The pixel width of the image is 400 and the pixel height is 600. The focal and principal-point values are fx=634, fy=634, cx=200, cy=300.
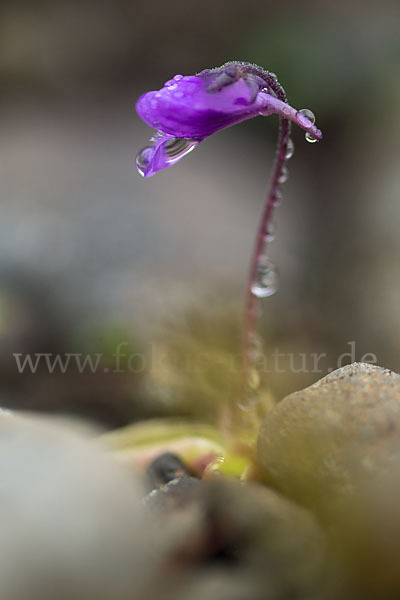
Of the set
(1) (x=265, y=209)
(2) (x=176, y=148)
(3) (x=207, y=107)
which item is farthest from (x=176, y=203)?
(3) (x=207, y=107)

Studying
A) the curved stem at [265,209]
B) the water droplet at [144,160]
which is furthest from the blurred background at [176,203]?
the water droplet at [144,160]

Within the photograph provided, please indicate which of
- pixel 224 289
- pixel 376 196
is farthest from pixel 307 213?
pixel 224 289

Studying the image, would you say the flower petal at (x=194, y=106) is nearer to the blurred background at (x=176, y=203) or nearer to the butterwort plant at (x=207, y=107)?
the butterwort plant at (x=207, y=107)

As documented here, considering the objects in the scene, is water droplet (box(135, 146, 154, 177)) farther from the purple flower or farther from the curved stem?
the curved stem

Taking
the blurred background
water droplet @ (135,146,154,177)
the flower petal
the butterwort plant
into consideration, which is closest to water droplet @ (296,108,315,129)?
the butterwort plant

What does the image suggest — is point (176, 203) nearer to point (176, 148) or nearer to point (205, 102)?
point (176, 148)

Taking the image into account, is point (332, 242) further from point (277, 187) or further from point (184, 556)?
point (184, 556)

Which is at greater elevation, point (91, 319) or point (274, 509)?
point (274, 509)
